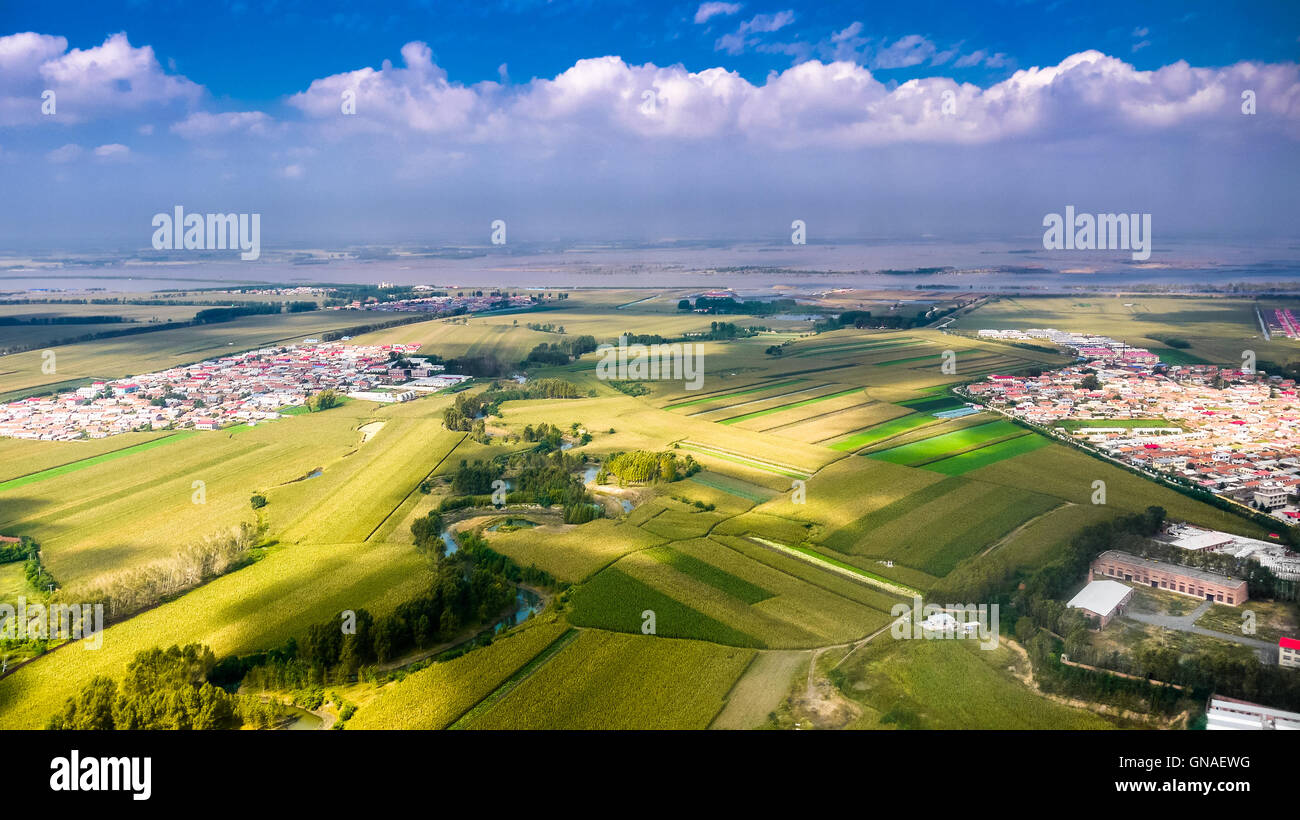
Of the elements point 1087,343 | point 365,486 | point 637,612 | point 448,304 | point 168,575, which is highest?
point 448,304

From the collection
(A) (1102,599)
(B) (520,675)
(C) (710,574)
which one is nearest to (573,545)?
(C) (710,574)

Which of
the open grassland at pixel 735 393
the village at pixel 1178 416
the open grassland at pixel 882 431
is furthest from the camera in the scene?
the open grassland at pixel 735 393

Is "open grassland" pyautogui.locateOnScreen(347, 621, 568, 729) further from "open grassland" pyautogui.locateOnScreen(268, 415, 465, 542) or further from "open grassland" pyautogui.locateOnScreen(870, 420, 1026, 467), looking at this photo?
"open grassland" pyautogui.locateOnScreen(870, 420, 1026, 467)

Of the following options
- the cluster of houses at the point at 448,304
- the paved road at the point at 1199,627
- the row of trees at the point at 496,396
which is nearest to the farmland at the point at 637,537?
the row of trees at the point at 496,396

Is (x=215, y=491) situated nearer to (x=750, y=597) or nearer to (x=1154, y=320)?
(x=750, y=597)

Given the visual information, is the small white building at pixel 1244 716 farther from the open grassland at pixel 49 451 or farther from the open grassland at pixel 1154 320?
the open grassland at pixel 1154 320

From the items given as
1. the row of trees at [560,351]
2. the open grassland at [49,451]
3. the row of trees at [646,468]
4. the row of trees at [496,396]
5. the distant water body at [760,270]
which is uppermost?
the distant water body at [760,270]

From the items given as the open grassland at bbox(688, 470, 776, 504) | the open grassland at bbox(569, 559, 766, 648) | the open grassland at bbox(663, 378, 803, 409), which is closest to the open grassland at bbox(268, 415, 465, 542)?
the open grassland at bbox(569, 559, 766, 648)
